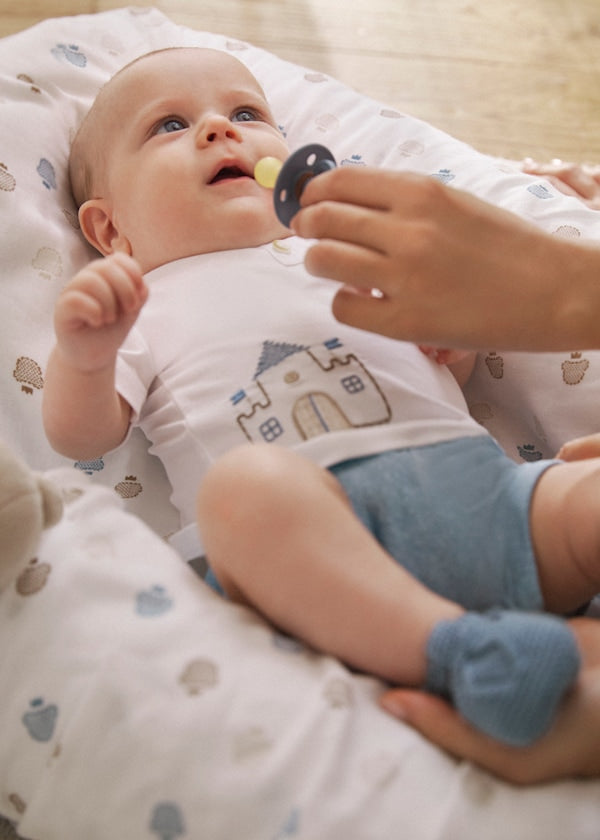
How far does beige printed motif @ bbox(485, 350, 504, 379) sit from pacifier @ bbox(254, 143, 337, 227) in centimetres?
35

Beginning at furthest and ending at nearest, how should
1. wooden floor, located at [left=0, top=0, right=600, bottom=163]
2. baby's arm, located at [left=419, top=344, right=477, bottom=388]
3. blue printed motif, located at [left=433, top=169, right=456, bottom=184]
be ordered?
wooden floor, located at [left=0, top=0, right=600, bottom=163]
blue printed motif, located at [left=433, top=169, right=456, bottom=184]
baby's arm, located at [left=419, top=344, right=477, bottom=388]

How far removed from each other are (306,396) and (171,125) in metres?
0.42

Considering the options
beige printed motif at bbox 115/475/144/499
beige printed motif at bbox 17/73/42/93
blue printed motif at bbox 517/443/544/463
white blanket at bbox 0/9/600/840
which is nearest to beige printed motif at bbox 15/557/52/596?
white blanket at bbox 0/9/600/840

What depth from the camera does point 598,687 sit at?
613 mm

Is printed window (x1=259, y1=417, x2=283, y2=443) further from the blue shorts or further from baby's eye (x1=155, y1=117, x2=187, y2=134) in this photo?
baby's eye (x1=155, y1=117, x2=187, y2=134)

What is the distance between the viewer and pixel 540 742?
601mm

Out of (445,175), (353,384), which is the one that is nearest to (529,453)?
(353,384)

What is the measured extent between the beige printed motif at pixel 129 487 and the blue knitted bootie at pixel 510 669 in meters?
0.46

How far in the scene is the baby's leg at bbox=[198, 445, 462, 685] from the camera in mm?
639

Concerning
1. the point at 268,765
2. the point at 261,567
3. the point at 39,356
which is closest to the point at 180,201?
the point at 39,356

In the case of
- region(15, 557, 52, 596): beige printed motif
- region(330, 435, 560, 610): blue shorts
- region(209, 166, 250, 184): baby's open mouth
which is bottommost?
region(15, 557, 52, 596): beige printed motif

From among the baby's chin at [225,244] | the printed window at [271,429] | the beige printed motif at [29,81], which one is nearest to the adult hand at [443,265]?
the printed window at [271,429]

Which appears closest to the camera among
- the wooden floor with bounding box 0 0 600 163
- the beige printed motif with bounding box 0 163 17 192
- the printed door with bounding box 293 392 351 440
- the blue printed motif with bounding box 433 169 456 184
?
the printed door with bounding box 293 392 351 440

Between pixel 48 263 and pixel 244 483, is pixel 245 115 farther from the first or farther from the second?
pixel 244 483
